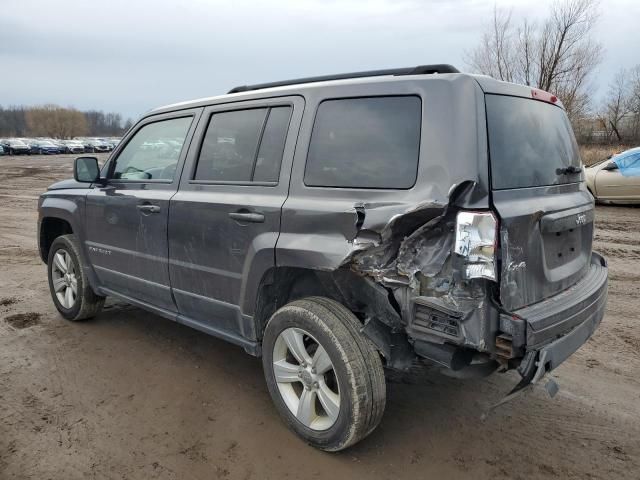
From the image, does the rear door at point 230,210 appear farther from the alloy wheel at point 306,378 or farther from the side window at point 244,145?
the alloy wheel at point 306,378

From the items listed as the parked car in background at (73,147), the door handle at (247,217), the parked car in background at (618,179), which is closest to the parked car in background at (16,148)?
the parked car in background at (73,147)

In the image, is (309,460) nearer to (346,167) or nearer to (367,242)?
(367,242)

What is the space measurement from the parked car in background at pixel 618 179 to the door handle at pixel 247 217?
35.8 ft

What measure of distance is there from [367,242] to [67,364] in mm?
2853

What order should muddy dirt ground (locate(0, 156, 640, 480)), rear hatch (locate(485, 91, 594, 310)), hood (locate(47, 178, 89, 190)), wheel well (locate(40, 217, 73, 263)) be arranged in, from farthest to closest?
wheel well (locate(40, 217, 73, 263)) < hood (locate(47, 178, 89, 190)) < muddy dirt ground (locate(0, 156, 640, 480)) < rear hatch (locate(485, 91, 594, 310))

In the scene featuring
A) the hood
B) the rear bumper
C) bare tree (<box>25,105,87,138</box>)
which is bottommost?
the rear bumper

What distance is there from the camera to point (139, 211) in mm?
3977

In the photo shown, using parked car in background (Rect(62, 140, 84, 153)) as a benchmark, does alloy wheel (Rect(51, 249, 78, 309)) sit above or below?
below

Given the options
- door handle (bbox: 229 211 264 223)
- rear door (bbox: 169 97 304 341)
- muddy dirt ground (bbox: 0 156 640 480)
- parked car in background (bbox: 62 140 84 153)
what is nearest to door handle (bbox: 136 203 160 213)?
rear door (bbox: 169 97 304 341)

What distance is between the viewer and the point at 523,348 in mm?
2408

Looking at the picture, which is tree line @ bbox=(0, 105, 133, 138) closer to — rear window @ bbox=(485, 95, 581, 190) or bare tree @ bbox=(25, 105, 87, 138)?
bare tree @ bbox=(25, 105, 87, 138)

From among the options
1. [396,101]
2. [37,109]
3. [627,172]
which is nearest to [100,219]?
[396,101]

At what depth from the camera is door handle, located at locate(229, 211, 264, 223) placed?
10.2 feet

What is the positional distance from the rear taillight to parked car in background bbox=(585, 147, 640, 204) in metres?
10.9
